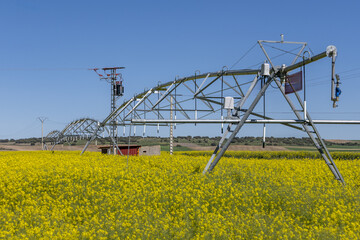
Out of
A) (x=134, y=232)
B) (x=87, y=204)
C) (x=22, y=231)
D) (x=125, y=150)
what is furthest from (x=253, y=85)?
(x=125, y=150)

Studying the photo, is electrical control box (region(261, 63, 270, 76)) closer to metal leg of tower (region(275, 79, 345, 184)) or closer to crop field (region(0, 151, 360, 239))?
metal leg of tower (region(275, 79, 345, 184))

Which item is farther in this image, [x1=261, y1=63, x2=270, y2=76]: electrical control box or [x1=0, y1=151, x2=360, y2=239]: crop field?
[x1=261, y1=63, x2=270, y2=76]: electrical control box

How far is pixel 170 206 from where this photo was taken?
10.3m

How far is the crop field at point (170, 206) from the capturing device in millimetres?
7566

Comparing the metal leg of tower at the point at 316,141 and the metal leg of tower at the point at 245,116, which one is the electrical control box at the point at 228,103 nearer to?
the metal leg of tower at the point at 245,116

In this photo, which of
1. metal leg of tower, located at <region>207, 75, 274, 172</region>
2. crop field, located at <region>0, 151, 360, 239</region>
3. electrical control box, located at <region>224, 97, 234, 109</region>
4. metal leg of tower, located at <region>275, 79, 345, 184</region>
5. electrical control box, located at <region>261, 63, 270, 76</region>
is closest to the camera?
crop field, located at <region>0, 151, 360, 239</region>

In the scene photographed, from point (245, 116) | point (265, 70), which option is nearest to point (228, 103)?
point (245, 116)

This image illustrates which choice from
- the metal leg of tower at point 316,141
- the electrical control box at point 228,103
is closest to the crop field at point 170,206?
the metal leg of tower at point 316,141

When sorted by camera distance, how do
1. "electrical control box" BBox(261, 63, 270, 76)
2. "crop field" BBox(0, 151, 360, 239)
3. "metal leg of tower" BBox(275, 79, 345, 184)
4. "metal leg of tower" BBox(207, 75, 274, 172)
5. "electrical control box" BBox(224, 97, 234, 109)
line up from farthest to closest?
"electrical control box" BBox(224, 97, 234, 109) → "electrical control box" BBox(261, 63, 270, 76) → "metal leg of tower" BBox(207, 75, 274, 172) → "metal leg of tower" BBox(275, 79, 345, 184) → "crop field" BBox(0, 151, 360, 239)

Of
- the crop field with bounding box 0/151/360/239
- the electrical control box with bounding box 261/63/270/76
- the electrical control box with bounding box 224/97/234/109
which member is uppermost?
the electrical control box with bounding box 261/63/270/76

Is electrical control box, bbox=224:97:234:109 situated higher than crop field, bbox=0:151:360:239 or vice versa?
electrical control box, bbox=224:97:234:109

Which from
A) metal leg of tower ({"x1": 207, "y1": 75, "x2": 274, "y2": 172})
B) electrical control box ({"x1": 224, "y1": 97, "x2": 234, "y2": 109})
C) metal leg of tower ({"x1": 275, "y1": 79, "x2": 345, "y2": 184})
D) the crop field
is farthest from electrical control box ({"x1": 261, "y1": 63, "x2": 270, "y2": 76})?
the crop field

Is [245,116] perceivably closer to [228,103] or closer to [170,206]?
[228,103]

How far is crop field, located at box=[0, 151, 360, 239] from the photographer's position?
7566mm
